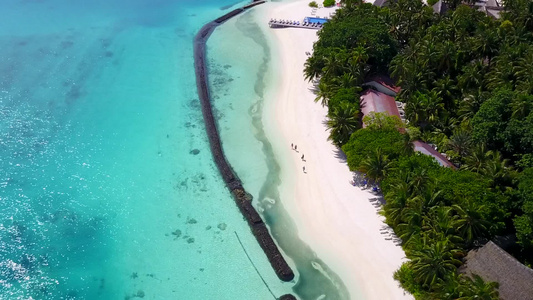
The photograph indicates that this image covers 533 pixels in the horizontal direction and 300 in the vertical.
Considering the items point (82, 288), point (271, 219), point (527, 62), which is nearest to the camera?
point (82, 288)

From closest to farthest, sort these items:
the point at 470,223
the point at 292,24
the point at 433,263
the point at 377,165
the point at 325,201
→ the point at 433,263 < the point at 470,223 < the point at 377,165 < the point at 325,201 < the point at 292,24

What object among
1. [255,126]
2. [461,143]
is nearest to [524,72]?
[461,143]

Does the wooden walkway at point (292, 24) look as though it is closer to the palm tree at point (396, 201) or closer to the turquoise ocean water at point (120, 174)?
the turquoise ocean water at point (120, 174)

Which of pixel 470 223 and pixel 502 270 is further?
pixel 470 223

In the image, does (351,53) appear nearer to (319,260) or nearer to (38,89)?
(319,260)

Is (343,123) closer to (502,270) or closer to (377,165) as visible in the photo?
(377,165)

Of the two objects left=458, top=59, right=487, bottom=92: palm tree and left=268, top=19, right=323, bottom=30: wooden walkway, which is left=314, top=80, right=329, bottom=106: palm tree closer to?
left=458, top=59, right=487, bottom=92: palm tree

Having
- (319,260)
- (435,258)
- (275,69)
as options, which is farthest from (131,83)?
(435,258)
